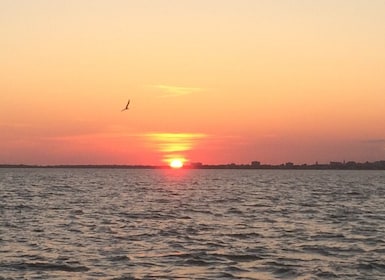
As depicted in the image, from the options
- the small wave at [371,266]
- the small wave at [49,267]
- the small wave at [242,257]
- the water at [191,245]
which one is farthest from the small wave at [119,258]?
the small wave at [371,266]

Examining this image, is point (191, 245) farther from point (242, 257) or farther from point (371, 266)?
point (371, 266)

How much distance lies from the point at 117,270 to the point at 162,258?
312cm

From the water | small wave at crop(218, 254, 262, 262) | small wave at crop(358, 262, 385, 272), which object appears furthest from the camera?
small wave at crop(218, 254, 262, 262)

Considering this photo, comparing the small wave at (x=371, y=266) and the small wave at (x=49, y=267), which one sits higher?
the small wave at (x=371, y=266)

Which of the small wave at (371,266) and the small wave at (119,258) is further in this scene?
the small wave at (119,258)

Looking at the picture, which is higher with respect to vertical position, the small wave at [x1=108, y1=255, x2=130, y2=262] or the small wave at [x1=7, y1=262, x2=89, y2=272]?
the small wave at [x1=108, y1=255, x2=130, y2=262]

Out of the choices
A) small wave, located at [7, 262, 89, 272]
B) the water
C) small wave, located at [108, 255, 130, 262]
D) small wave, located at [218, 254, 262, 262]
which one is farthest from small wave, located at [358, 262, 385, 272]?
small wave, located at [7, 262, 89, 272]

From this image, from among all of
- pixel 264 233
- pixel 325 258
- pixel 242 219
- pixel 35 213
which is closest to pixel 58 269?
pixel 325 258

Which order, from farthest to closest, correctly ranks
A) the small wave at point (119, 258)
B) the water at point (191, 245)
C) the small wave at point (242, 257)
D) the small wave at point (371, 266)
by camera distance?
1. the small wave at point (242, 257)
2. the small wave at point (119, 258)
3. the small wave at point (371, 266)
4. the water at point (191, 245)

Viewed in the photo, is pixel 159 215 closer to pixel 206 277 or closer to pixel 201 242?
pixel 201 242

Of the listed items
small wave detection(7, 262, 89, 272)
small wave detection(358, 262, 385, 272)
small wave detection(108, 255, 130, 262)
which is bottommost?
small wave detection(7, 262, 89, 272)

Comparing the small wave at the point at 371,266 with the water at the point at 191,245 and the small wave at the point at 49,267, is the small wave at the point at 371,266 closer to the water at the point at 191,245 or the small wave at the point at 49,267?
the water at the point at 191,245

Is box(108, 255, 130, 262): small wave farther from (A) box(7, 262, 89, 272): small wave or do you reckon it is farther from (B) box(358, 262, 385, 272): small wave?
(B) box(358, 262, 385, 272): small wave

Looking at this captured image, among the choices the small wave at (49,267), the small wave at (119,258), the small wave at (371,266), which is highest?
Answer: the small wave at (119,258)
